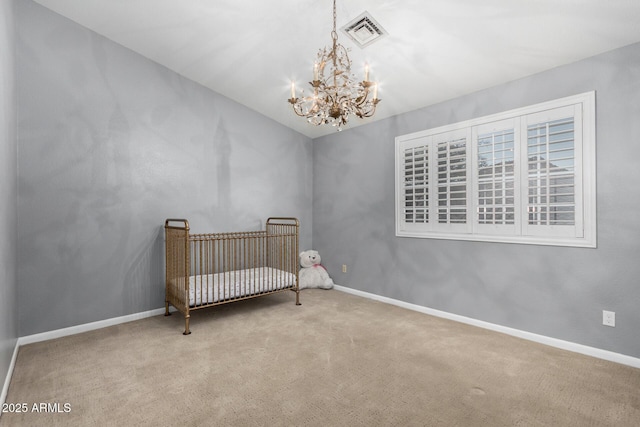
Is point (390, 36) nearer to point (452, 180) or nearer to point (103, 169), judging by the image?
point (452, 180)

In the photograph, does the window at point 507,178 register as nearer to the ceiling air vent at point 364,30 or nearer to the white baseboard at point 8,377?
the ceiling air vent at point 364,30

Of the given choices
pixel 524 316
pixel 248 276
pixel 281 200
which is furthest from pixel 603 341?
pixel 281 200

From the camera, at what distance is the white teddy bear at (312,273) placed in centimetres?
409

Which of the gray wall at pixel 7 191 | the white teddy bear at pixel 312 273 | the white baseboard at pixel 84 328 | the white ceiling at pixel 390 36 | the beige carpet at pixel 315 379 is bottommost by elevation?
the beige carpet at pixel 315 379

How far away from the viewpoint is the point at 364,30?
2.20 meters

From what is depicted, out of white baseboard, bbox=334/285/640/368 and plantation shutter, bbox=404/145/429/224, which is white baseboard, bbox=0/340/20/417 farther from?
plantation shutter, bbox=404/145/429/224

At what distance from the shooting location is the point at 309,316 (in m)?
3.06

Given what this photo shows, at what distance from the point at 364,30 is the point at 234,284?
2548 millimetres

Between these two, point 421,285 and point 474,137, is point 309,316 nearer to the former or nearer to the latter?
point 421,285

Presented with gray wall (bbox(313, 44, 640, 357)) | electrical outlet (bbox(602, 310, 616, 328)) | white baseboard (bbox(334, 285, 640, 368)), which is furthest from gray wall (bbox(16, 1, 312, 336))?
electrical outlet (bbox(602, 310, 616, 328))

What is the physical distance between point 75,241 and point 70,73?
1472 mm

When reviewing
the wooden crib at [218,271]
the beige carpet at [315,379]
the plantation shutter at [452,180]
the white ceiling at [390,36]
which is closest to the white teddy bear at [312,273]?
the wooden crib at [218,271]

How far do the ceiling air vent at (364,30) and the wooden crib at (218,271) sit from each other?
2048 mm

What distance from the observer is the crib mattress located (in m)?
2.78
